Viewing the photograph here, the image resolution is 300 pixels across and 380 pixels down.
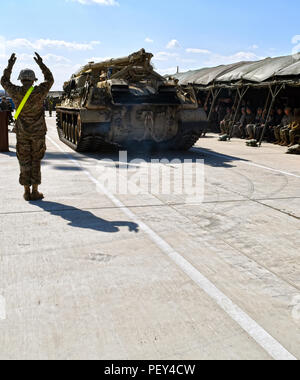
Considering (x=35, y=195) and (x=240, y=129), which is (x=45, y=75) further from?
(x=240, y=129)

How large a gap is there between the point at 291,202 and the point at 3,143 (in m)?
8.62

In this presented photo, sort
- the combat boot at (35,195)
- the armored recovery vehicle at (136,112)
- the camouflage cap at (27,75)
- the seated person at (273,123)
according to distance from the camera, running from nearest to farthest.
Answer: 1. the camouflage cap at (27,75)
2. the combat boot at (35,195)
3. the armored recovery vehicle at (136,112)
4. the seated person at (273,123)

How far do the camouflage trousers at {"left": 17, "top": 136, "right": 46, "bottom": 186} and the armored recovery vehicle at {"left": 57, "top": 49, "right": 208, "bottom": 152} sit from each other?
4981 millimetres

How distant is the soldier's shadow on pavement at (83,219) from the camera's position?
5176 millimetres

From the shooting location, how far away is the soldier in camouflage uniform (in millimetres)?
6215

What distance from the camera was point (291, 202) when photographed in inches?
263

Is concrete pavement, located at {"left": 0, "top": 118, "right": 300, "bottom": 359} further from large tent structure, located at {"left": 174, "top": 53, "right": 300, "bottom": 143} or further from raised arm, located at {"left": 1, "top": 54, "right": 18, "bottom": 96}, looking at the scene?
large tent structure, located at {"left": 174, "top": 53, "right": 300, "bottom": 143}

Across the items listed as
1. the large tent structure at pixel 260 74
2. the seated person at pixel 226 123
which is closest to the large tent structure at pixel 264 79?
the large tent structure at pixel 260 74

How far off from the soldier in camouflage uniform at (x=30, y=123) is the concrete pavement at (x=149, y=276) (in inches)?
16.2

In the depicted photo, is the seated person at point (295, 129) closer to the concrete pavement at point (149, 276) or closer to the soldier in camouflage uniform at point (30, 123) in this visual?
the concrete pavement at point (149, 276)

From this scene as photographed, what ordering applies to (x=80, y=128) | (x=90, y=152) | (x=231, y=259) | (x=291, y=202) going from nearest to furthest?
(x=231, y=259) < (x=291, y=202) < (x=80, y=128) < (x=90, y=152)

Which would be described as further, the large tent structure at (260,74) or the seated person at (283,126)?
the seated person at (283,126)
